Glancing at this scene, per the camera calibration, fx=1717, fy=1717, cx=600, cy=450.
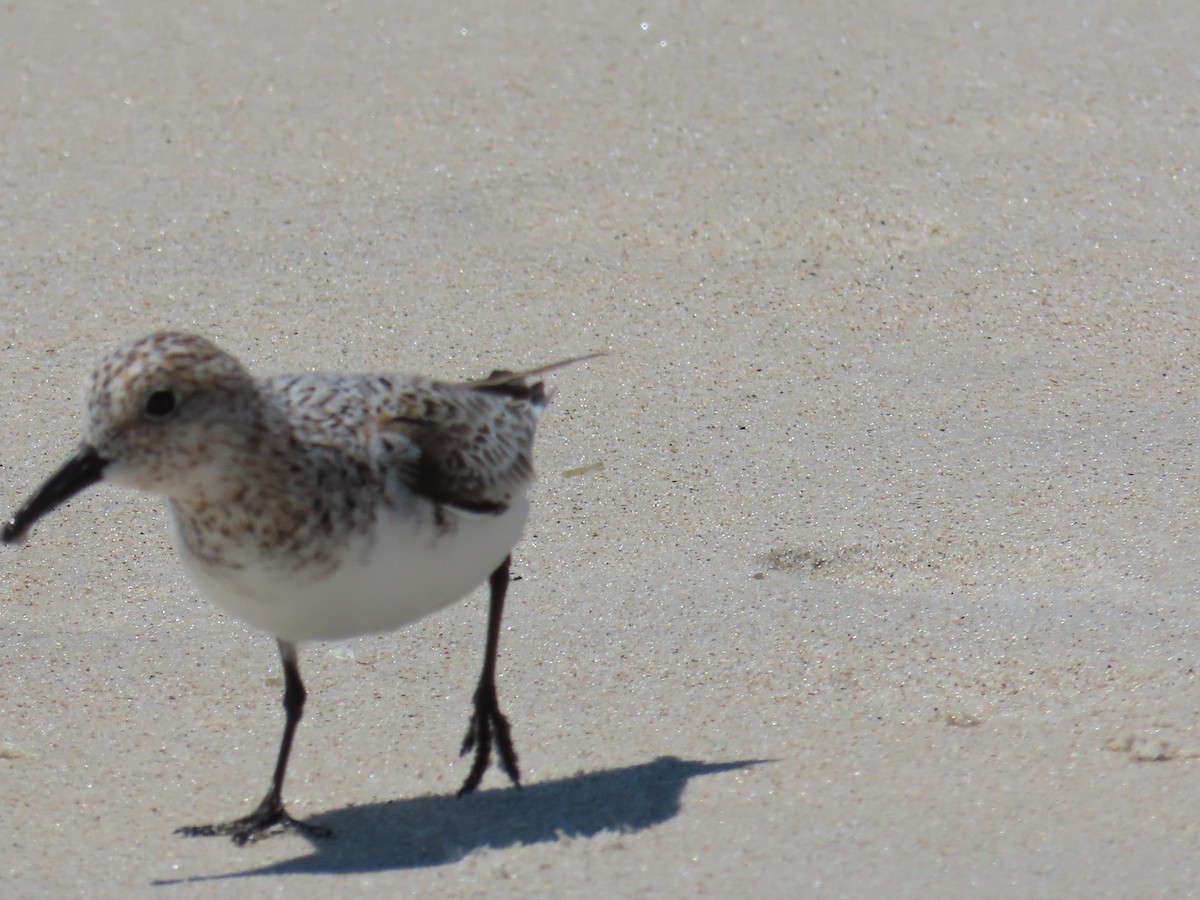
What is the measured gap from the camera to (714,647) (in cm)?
502

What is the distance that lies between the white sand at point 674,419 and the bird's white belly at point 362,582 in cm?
58

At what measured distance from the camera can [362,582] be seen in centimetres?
392

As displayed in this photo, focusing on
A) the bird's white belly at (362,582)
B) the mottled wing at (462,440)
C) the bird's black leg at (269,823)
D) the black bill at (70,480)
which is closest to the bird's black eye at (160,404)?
the black bill at (70,480)

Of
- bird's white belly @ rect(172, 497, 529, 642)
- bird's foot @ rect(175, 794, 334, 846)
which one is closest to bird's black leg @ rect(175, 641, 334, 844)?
bird's foot @ rect(175, 794, 334, 846)

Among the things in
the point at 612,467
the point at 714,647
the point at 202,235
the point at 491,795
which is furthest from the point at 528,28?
the point at 491,795

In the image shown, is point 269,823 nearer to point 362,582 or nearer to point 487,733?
point 487,733

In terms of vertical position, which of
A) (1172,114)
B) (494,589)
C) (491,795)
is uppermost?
(1172,114)

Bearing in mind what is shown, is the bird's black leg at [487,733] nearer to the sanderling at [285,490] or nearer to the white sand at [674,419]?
the white sand at [674,419]

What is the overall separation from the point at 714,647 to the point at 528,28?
5.05 m

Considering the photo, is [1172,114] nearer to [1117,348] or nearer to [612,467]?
[1117,348]

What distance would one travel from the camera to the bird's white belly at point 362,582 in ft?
12.8

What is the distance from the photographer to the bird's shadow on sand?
4.09 metres

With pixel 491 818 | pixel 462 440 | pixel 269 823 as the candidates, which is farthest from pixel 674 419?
pixel 269 823

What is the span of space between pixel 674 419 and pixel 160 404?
2.83 m
